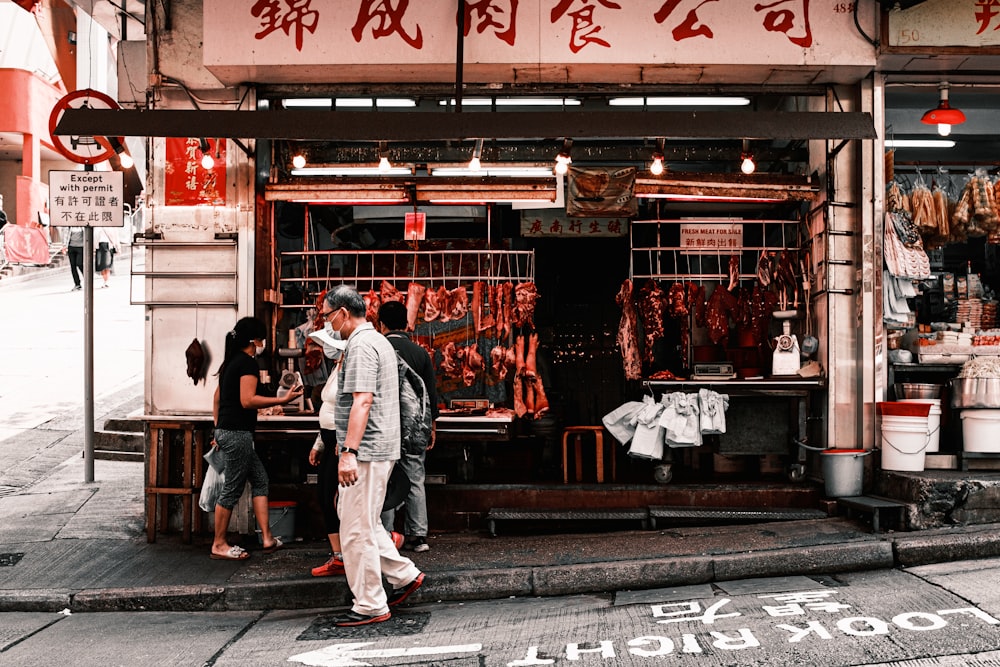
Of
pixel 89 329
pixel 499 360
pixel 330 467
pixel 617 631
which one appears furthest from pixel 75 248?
pixel 617 631

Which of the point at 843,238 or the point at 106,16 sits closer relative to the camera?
the point at 843,238

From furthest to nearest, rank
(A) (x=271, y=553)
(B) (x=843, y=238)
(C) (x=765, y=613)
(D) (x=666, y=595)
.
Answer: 1. (B) (x=843, y=238)
2. (A) (x=271, y=553)
3. (D) (x=666, y=595)
4. (C) (x=765, y=613)

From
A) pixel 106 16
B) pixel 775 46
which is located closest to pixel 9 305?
pixel 106 16

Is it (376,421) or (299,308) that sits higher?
(299,308)

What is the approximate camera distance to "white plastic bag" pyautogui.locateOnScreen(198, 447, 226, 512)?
8133 mm

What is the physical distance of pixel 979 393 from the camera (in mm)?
8695

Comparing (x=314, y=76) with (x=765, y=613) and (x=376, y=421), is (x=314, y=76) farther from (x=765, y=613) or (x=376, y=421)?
(x=765, y=613)

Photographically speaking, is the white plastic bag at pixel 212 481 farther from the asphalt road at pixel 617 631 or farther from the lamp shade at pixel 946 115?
the lamp shade at pixel 946 115

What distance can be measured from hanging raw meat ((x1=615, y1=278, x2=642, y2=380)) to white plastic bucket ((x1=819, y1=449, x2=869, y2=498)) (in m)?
2.44

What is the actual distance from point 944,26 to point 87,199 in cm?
906

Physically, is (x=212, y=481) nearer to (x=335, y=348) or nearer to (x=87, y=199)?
(x=335, y=348)

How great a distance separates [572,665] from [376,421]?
87.7 inches

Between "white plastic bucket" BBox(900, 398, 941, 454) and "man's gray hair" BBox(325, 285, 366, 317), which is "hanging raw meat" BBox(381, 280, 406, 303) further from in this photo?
"white plastic bucket" BBox(900, 398, 941, 454)

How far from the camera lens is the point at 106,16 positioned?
35.7 feet
